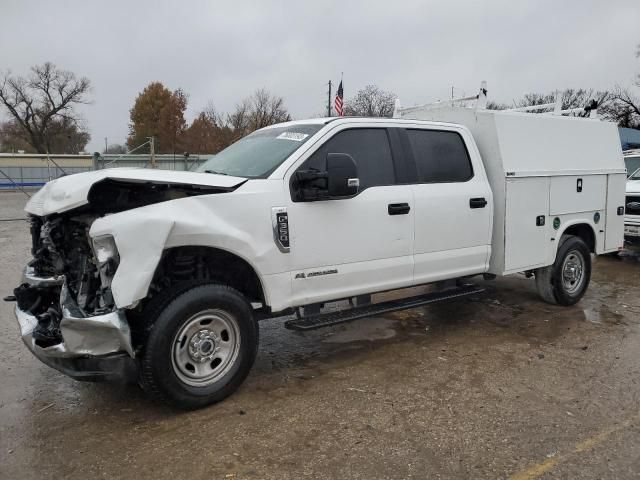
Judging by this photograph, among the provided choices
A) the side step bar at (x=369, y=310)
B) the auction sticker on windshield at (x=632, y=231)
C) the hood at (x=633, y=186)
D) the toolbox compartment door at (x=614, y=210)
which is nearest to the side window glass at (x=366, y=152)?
the side step bar at (x=369, y=310)

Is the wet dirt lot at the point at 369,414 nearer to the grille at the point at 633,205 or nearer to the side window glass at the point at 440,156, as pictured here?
the side window glass at the point at 440,156

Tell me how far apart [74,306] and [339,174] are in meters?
2.06

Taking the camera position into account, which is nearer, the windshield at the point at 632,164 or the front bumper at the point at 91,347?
the front bumper at the point at 91,347

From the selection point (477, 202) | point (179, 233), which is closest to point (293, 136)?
point (179, 233)

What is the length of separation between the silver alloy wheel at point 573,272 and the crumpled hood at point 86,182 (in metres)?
4.39

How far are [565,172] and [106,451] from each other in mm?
5423

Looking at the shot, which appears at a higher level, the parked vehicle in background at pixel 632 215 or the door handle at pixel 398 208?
the door handle at pixel 398 208

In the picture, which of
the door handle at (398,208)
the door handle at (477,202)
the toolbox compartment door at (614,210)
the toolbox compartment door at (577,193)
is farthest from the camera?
the toolbox compartment door at (614,210)

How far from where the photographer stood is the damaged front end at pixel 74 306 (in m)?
3.36

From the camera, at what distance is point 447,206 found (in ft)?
16.7

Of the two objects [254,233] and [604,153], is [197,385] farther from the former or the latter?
[604,153]

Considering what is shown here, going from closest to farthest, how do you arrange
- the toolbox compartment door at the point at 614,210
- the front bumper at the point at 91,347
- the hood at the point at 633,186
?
the front bumper at the point at 91,347
the toolbox compartment door at the point at 614,210
the hood at the point at 633,186

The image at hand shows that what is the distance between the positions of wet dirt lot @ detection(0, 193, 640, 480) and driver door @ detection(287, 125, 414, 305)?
78 centimetres

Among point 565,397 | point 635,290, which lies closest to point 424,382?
point 565,397
